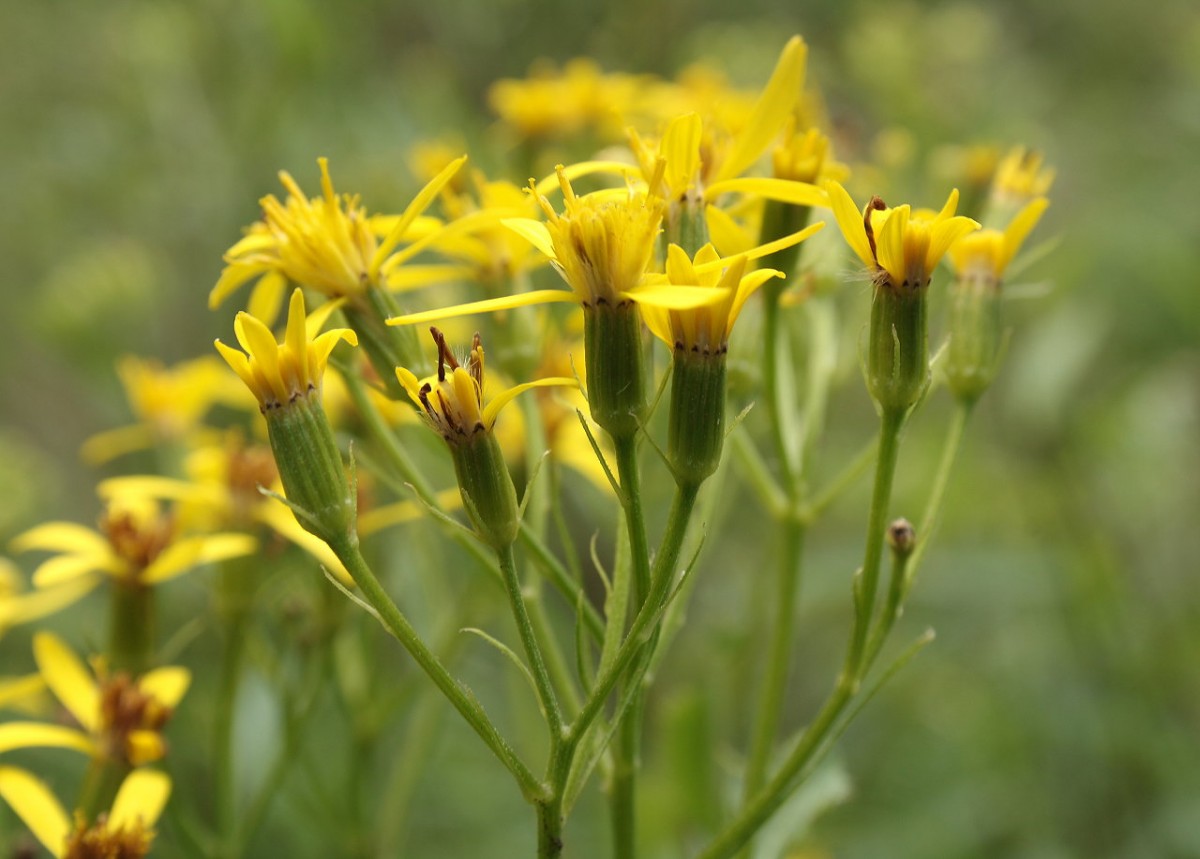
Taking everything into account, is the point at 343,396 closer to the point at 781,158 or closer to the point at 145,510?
the point at 145,510

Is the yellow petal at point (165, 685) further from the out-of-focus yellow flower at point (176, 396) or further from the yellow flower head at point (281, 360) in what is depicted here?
the out-of-focus yellow flower at point (176, 396)

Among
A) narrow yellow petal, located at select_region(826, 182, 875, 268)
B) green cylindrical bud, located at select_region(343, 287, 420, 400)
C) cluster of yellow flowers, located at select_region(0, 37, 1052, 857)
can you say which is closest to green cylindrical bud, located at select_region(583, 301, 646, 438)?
cluster of yellow flowers, located at select_region(0, 37, 1052, 857)

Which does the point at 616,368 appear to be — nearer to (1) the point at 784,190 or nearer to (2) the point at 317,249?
(1) the point at 784,190

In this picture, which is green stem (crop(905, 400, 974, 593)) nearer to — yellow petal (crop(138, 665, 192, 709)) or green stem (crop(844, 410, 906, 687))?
green stem (crop(844, 410, 906, 687))

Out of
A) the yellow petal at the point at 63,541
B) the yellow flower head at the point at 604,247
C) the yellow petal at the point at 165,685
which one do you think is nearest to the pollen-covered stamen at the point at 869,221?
the yellow flower head at the point at 604,247

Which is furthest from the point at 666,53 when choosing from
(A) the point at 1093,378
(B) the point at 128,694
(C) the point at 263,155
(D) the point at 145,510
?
(B) the point at 128,694

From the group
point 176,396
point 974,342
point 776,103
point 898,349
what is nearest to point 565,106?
point 176,396
